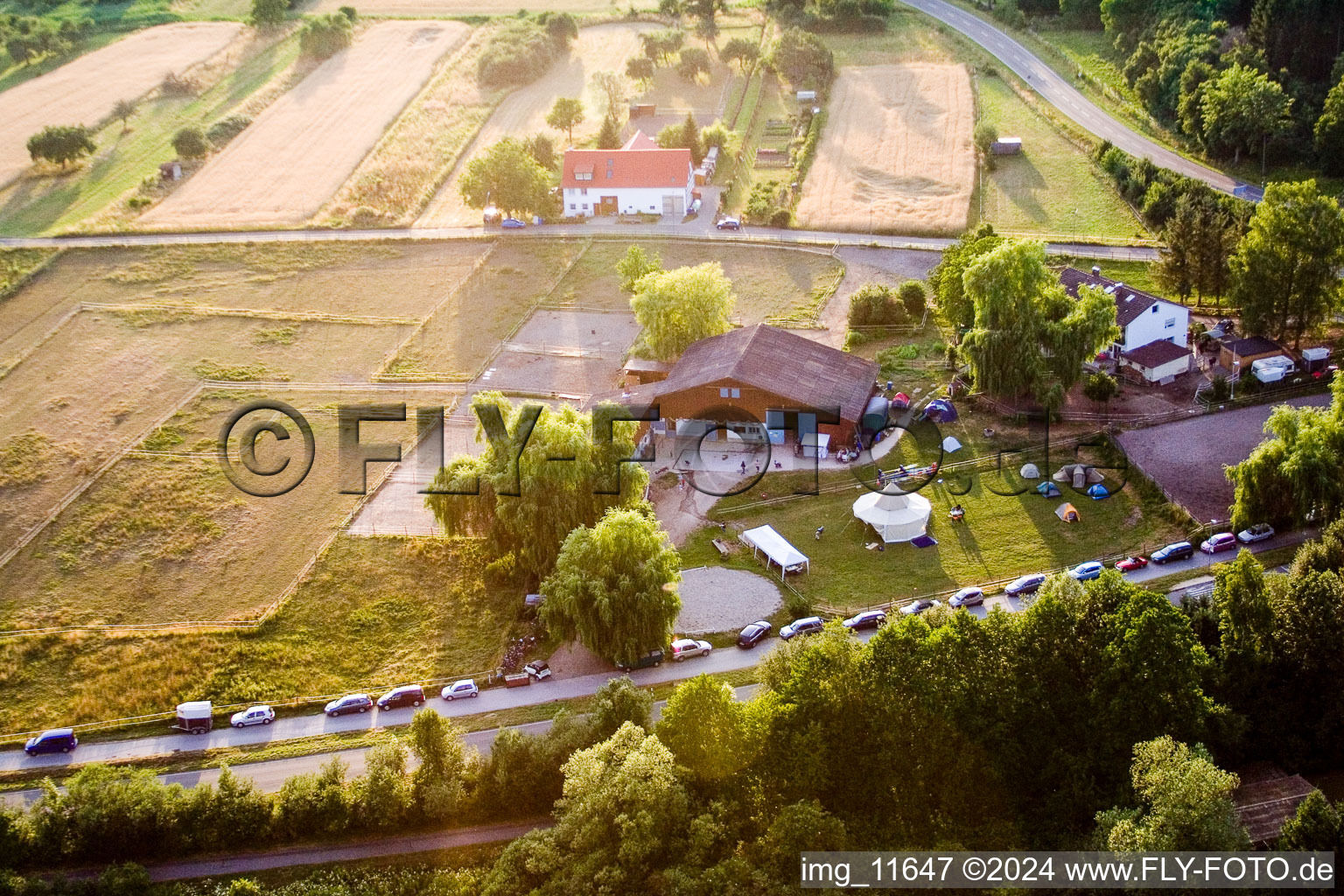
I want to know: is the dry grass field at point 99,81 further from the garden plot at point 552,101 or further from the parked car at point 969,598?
the parked car at point 969,598

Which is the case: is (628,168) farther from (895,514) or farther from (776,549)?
(776,549)

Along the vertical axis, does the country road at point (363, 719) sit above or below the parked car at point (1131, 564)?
below

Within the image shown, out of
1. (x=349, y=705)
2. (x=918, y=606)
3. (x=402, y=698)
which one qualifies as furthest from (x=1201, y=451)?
(x=349, y=705)

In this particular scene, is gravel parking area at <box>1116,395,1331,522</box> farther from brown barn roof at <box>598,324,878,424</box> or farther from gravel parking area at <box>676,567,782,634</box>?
gravel parking area at <box>676,567,782,634</box>

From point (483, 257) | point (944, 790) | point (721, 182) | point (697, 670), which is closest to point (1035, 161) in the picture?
point (721, 182)

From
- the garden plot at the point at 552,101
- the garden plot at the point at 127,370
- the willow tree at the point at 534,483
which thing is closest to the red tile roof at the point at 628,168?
the garden plot at the point at 552,101

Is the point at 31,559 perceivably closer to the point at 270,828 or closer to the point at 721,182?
the point at 270,828
